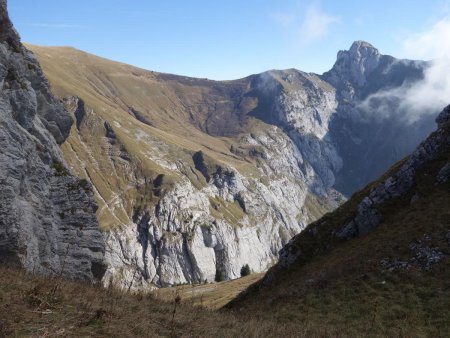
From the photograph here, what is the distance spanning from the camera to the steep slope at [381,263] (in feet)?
76.7

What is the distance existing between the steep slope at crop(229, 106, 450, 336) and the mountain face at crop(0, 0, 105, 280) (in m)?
14.1

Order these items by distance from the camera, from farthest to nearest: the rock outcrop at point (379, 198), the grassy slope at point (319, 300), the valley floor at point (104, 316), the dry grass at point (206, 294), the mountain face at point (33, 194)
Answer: the rock outcrop at point (379, 198) < the mountain face at point (33, 194) < the dry grass at point (206, 294) < the grassy slope at point (319, 300) < the valley floor at point (104, 316)

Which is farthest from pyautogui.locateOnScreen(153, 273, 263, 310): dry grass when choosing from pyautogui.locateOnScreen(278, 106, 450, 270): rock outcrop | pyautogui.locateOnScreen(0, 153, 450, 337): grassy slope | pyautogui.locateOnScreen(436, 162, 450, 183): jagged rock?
pyautogui.locateOnScreen(436, 162, 450, 183): jagged rock

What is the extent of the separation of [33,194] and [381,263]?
26075 millimetres

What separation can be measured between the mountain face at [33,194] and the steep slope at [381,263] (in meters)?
14.1

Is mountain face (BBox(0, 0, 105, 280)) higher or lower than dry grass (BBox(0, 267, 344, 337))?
higher

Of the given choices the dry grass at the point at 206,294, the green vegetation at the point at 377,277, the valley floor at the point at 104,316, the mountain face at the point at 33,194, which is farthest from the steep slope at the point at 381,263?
the mountain face at the point at 33,194

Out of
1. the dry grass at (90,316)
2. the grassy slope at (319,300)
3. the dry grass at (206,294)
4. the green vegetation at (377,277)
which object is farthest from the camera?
the green vegetation at (377,277)

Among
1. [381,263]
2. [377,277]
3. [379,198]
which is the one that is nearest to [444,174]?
[379,198]

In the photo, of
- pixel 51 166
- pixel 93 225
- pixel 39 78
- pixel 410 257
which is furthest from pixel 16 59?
pixel 410 257

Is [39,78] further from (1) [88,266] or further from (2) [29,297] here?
(2) [29,297]

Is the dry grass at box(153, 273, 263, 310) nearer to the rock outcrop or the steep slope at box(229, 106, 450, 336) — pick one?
the steep slope at box(229, 106, 450, 336)

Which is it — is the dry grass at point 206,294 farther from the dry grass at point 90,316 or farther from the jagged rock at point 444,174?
the jagged rock at point 444,174

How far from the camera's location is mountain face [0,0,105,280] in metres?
23.3
